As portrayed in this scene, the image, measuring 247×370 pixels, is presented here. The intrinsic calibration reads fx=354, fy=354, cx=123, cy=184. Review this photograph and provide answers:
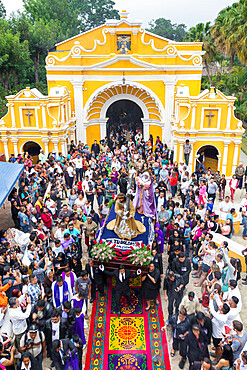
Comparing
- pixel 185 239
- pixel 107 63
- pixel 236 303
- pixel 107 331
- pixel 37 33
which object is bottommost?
pixel 107 331

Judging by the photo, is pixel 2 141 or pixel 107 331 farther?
pixel 2 141

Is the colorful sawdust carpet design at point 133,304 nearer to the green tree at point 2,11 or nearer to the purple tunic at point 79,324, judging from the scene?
the purple tunic at point 79,324

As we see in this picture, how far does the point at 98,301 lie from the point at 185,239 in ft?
10.6

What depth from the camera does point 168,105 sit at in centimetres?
2342

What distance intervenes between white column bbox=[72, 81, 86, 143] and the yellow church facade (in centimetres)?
7

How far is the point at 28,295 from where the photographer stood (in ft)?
24.3

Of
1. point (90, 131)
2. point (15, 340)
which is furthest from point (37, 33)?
point (15, 340)

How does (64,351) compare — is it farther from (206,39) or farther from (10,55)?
(206,39)

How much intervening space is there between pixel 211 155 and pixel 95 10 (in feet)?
199

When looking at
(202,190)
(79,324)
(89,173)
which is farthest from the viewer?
(89,173)

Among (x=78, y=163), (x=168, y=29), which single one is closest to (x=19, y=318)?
(x=78, y=163)

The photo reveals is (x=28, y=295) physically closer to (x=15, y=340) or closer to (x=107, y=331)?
(x=15, y=340)

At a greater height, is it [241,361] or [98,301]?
[241,361]

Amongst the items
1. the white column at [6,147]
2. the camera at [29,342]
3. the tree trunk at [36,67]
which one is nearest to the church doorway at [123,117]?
the white column at [6,147]
